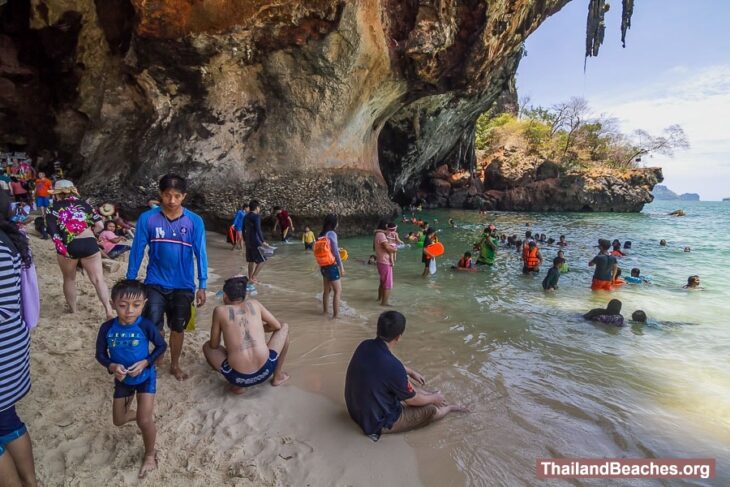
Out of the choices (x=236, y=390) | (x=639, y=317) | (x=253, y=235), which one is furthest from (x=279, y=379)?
(x=639, y=317)

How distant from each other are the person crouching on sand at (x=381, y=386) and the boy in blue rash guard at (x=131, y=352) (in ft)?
4.58

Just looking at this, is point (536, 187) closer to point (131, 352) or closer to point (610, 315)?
point (610, 315)

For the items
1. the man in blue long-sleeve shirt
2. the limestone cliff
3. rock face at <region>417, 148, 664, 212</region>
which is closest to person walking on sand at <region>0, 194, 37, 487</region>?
the man in blue long-sleeve shirt

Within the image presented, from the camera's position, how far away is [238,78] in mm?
13969

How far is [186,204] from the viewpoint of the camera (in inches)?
526

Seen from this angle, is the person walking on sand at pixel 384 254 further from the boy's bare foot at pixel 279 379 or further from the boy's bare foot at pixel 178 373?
the boy's bare foot at pixel 178 373

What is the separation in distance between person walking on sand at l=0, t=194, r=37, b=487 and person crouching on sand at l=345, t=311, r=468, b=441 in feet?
Answer: 6.47

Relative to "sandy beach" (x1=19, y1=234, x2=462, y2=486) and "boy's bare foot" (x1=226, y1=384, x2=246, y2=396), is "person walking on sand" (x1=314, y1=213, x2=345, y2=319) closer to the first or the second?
"sandy beach" (x1=19, y1=234, x2=462, y2=486)

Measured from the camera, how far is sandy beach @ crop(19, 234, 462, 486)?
269 centimetres

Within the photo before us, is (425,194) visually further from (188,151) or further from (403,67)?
(188,151)

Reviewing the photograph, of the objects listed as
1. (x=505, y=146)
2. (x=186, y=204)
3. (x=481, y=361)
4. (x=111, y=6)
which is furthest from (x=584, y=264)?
(x=505, y=146)

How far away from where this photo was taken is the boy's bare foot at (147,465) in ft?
8.53

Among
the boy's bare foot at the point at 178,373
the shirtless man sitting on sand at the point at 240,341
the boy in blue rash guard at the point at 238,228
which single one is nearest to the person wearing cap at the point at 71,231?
the boy's bare foot at the point at 178,373

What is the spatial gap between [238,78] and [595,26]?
54.4 feet
